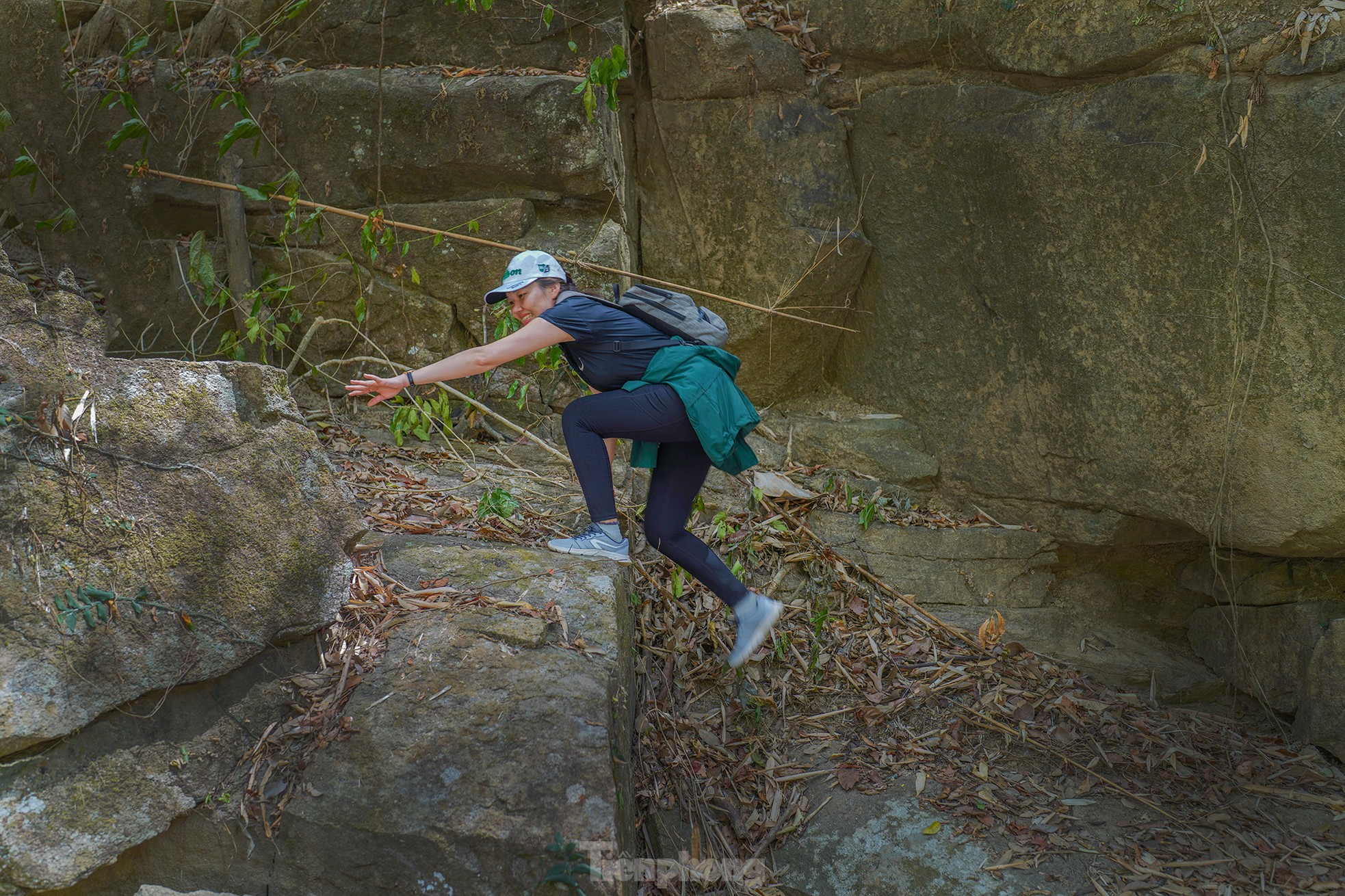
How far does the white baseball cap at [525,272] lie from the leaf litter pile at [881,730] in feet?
3.56

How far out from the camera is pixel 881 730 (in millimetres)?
4375

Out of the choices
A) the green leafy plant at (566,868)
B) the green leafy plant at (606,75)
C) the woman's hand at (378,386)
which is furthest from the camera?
the green leafy plant at (606,75)

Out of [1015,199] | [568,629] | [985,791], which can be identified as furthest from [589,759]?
[1015,199]

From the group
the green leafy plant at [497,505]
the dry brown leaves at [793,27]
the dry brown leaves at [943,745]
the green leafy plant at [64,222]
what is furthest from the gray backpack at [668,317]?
the green leafy plant at [64,222]

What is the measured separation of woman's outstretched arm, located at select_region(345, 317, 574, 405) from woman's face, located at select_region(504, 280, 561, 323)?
A: 0.18 m

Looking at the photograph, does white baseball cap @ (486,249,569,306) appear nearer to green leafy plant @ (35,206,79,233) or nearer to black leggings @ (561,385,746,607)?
black leggings @ (561,385,746,607)

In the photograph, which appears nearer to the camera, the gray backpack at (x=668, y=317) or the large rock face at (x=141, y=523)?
the large rock face at (x=141, y=523)

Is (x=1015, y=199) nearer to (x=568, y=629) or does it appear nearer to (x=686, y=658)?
(x=686, y=658)

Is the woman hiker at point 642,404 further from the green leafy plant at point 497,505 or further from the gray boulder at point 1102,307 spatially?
the gray boulder at point 1102,307

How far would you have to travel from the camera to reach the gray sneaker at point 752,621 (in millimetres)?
3787

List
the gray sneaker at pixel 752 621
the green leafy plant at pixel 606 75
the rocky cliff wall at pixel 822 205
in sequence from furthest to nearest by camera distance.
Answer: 1. the rocky cliff wall at pixel 822 205
2. the green leafy plant at pixel 606 75
3. the gray sneaker at pixel 752 621

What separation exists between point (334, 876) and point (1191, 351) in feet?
14.9

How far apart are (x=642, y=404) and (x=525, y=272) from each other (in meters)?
0.70

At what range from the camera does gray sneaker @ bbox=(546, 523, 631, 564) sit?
3971 millimetres
